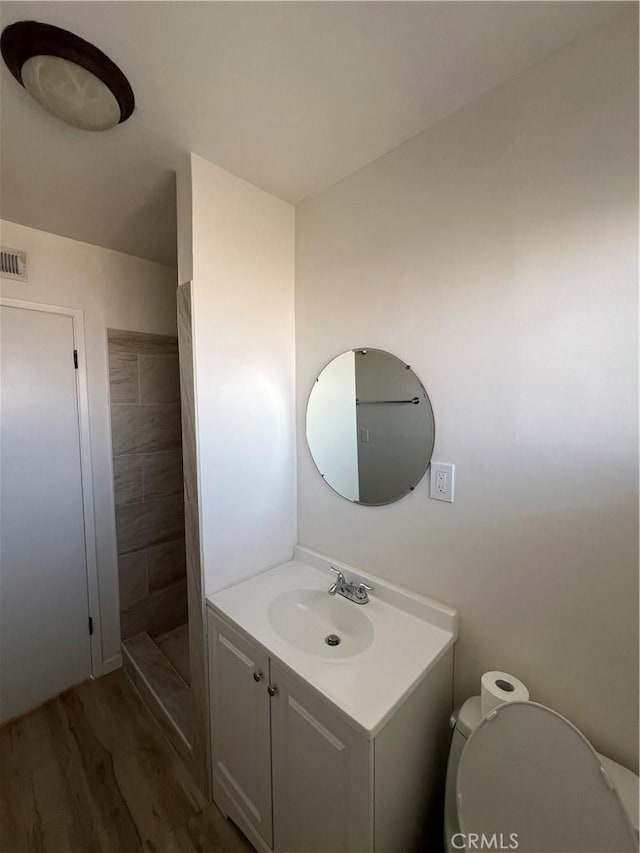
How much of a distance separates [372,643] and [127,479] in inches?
67.0

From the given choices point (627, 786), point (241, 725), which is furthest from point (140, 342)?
point (627, 786)

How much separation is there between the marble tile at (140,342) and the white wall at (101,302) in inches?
1.4

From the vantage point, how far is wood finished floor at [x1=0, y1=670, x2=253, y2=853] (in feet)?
4.00

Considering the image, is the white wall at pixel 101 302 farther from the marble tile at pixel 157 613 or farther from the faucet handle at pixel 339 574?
the faucet handle at pixel 339 574

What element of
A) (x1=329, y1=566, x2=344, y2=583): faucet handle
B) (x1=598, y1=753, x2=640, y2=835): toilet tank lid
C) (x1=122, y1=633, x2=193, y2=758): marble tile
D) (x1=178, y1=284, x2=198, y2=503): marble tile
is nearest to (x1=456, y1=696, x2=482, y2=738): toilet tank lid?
(x1=598, y1=753, x2=640, y2=835): toilet tank lid

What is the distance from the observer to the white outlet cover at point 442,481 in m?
1.12

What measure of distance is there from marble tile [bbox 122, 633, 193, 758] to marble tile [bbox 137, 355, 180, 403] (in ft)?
4.94

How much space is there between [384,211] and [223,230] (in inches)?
24.5

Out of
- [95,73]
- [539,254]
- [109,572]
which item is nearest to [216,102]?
[95,73]

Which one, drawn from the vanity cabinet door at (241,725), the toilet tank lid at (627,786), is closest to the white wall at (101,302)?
the vanity cabinet door at (241,725)

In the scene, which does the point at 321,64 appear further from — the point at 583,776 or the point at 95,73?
the point at 583,776

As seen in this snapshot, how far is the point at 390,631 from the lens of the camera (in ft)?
3.71

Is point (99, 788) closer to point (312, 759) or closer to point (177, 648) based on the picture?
point (177, 648)

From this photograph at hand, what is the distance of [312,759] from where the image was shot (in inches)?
36.8
